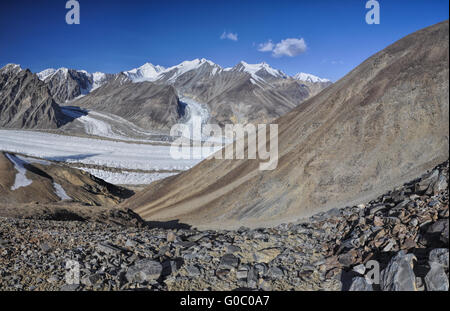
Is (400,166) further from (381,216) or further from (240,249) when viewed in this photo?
(240,249)

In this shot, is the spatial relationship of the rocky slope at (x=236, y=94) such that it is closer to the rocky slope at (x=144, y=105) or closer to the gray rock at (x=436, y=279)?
the rocky slope at (x=144, y=105)

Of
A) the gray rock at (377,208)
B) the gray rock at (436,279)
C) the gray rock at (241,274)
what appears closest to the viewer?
the gray rock at (436,279)

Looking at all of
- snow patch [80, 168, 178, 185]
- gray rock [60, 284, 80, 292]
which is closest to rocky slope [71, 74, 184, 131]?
snow patch [80, 168, 178, 185]

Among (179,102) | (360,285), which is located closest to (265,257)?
(360,285)

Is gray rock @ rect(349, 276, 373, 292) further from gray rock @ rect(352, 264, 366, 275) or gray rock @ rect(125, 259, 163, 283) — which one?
gray rock @ rect(125, 259, 163, 283)

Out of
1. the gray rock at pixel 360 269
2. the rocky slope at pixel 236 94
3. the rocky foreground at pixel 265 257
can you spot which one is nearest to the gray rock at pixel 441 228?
the rocky foreground at pixel 265 257

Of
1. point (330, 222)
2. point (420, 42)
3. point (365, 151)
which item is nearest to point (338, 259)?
point (330, 222)
